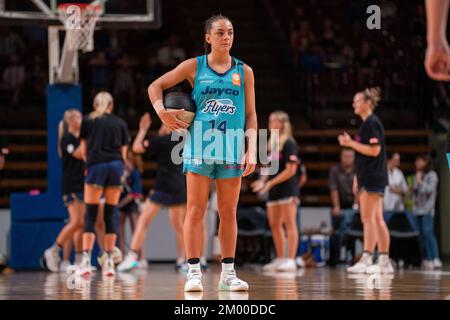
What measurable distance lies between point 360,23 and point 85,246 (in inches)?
418

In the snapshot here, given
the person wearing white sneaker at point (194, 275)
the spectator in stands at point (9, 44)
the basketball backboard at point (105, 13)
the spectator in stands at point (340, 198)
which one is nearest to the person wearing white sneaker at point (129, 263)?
the basketball backboard at point (105, 13)

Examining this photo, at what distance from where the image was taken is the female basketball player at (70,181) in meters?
10.9

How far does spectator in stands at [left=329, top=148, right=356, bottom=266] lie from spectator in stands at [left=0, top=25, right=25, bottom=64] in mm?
6708

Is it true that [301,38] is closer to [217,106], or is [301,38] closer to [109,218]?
[109,218]

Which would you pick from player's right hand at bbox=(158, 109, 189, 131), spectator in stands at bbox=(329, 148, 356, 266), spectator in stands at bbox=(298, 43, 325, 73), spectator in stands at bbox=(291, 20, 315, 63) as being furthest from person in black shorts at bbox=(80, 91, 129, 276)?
spectator in stands at bbox=(291, 20, 315, 63)

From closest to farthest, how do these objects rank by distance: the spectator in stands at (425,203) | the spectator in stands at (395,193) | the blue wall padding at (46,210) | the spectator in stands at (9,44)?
the blue wall padding at (46,210)
the spectator in stands at (425,203)
the spectator in stands at (395,193)
the spectator in stands at (9,44)

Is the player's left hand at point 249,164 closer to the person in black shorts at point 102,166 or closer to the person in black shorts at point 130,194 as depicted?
the person in black shorts at point 102,166

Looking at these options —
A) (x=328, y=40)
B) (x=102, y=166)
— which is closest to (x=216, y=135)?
(x=102, y=166)

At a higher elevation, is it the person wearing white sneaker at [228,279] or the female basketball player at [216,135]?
the female basketball player at [216,135]

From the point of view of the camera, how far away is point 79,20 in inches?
440

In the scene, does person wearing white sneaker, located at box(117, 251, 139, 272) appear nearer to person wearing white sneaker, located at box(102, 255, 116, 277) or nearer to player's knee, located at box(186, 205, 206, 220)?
person wearing white sneaker, located at box(102, 255, 116, 277)
